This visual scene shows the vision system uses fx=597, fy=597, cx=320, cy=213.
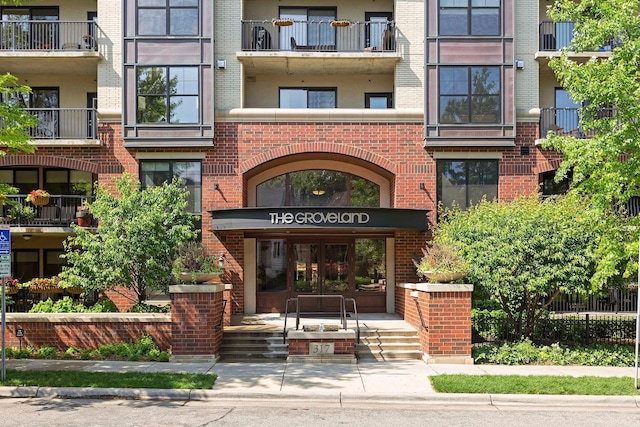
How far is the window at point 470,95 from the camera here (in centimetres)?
1991

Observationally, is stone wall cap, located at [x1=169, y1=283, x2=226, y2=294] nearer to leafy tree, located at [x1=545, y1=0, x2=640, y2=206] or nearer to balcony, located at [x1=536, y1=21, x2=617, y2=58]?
leafy tree, located at [x1=545, y1=0, x2=640, y2=206]

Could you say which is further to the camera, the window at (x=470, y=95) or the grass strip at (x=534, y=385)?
the window at (x=470, y=95)

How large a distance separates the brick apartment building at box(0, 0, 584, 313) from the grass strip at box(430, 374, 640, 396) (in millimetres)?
7758

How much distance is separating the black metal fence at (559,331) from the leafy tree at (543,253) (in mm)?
507

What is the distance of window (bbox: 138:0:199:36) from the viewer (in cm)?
1992

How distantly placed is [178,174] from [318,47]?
654 centimetres

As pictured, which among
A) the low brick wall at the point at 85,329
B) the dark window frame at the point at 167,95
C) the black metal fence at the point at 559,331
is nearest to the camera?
the low brick wall at the point at 85,329

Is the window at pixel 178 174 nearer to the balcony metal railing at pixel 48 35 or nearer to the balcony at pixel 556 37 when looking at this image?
the balcony metal railing at pixel 48 35

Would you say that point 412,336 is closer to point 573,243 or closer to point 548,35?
point 573,243

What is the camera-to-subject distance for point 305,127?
20.1 meters

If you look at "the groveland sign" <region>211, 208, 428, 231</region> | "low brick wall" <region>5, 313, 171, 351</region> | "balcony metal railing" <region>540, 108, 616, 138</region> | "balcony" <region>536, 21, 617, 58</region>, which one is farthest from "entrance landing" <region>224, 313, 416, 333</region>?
"balcony" <region>536, 21, 617, 58</region>

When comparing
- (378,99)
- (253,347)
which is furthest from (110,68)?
(253,347)

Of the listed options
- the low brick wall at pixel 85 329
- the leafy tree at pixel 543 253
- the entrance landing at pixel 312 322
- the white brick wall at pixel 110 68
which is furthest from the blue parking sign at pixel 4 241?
the leafy tree at pixel 543 253

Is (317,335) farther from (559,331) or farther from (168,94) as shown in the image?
(168,94)
